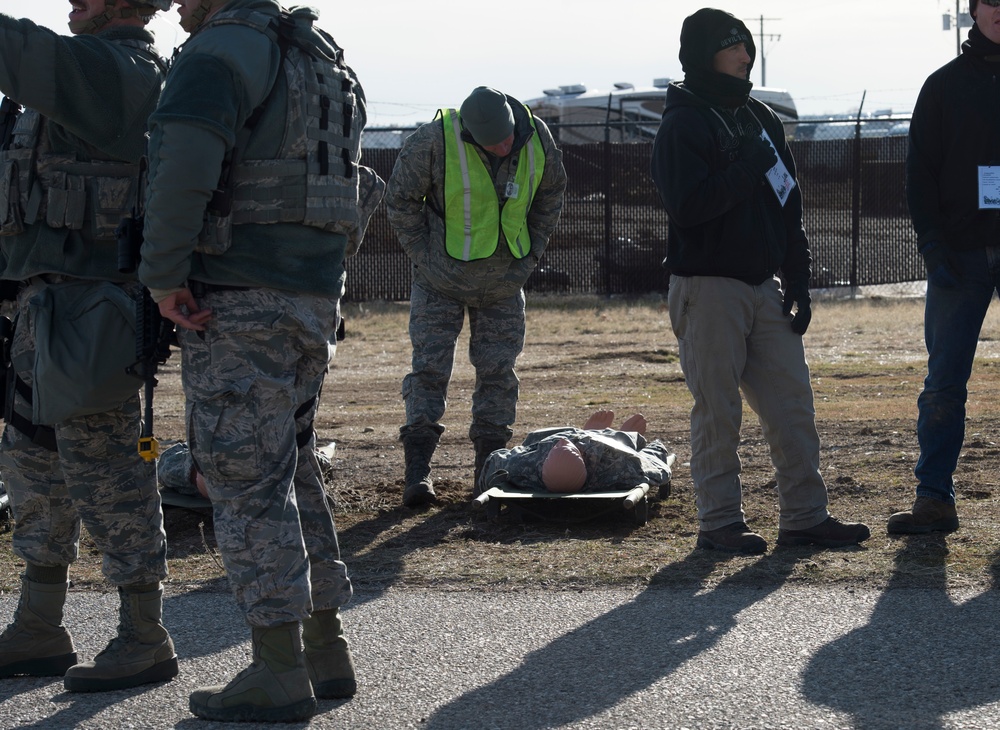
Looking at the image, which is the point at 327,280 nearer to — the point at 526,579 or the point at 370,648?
the point at 370,648

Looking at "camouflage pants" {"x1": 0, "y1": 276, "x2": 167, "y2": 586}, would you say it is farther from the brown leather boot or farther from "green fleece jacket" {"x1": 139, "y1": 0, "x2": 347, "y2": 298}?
the brown leather boot

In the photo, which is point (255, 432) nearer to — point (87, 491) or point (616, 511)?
point (87, 491)

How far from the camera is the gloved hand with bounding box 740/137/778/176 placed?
16.8 ft

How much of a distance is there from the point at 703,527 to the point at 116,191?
106 inches

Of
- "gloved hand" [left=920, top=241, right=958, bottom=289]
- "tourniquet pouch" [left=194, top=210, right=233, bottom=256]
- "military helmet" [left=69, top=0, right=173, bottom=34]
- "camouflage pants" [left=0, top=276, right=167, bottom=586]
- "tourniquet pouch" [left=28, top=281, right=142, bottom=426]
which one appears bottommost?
"camouflage pants" [left=0, top=276, right=167, bottom=586]

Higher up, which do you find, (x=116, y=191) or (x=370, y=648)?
(x=116, y=191)

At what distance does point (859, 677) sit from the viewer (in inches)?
148

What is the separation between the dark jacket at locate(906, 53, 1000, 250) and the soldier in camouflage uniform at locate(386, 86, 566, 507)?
188cm

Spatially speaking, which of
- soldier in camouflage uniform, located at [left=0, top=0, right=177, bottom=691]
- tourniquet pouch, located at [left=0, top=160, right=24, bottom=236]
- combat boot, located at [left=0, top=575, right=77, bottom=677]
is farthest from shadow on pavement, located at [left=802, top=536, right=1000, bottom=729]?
tourniquet pouch, located at [left=0, top=160, right=24, bottom=236]

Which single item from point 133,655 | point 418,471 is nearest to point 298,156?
point 133,655

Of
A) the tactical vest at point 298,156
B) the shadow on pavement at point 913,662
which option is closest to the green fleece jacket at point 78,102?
the tactical vest at point 298,156

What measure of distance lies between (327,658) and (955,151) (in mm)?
3348

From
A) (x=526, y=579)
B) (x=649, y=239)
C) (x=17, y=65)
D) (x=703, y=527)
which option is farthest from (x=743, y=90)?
(x=649, y=239)

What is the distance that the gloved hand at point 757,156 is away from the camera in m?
5.12
